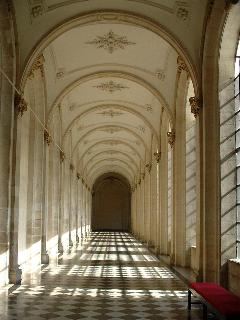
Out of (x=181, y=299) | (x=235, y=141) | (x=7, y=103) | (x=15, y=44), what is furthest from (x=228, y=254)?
(x=15, y=44)

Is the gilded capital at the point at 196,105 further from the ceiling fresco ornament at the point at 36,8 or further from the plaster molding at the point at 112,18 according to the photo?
the ceiling fresco ornament at the point at 36,8

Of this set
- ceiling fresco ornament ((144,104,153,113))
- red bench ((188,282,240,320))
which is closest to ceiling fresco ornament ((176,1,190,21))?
red bench ((188,282,240,320))

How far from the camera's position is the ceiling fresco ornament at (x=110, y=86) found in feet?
75.8

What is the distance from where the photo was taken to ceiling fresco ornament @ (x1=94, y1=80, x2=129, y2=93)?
23.1m

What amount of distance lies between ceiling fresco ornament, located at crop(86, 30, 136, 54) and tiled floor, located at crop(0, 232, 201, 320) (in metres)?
8.16

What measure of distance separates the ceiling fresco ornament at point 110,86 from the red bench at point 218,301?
46.9 ft

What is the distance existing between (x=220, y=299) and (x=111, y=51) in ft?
39.9

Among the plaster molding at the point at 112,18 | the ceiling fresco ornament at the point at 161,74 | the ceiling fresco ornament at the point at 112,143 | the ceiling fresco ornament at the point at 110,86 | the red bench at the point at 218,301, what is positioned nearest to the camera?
the red bench at the point at 218,301

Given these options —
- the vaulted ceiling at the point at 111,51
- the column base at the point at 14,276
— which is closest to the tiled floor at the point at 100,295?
the column base at the point at 14,276

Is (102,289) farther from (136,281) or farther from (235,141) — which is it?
(235,141)

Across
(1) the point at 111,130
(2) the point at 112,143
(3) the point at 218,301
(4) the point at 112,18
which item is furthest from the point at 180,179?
(2) the point at 112,143

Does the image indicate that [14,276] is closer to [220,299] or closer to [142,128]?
[220,299]

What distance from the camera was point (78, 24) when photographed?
14.8 meters

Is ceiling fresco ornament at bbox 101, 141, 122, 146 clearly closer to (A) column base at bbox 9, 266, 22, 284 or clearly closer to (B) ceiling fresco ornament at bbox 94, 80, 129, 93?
(B) ceiling fresco ornament at bbox 94, 80, 129, 93
